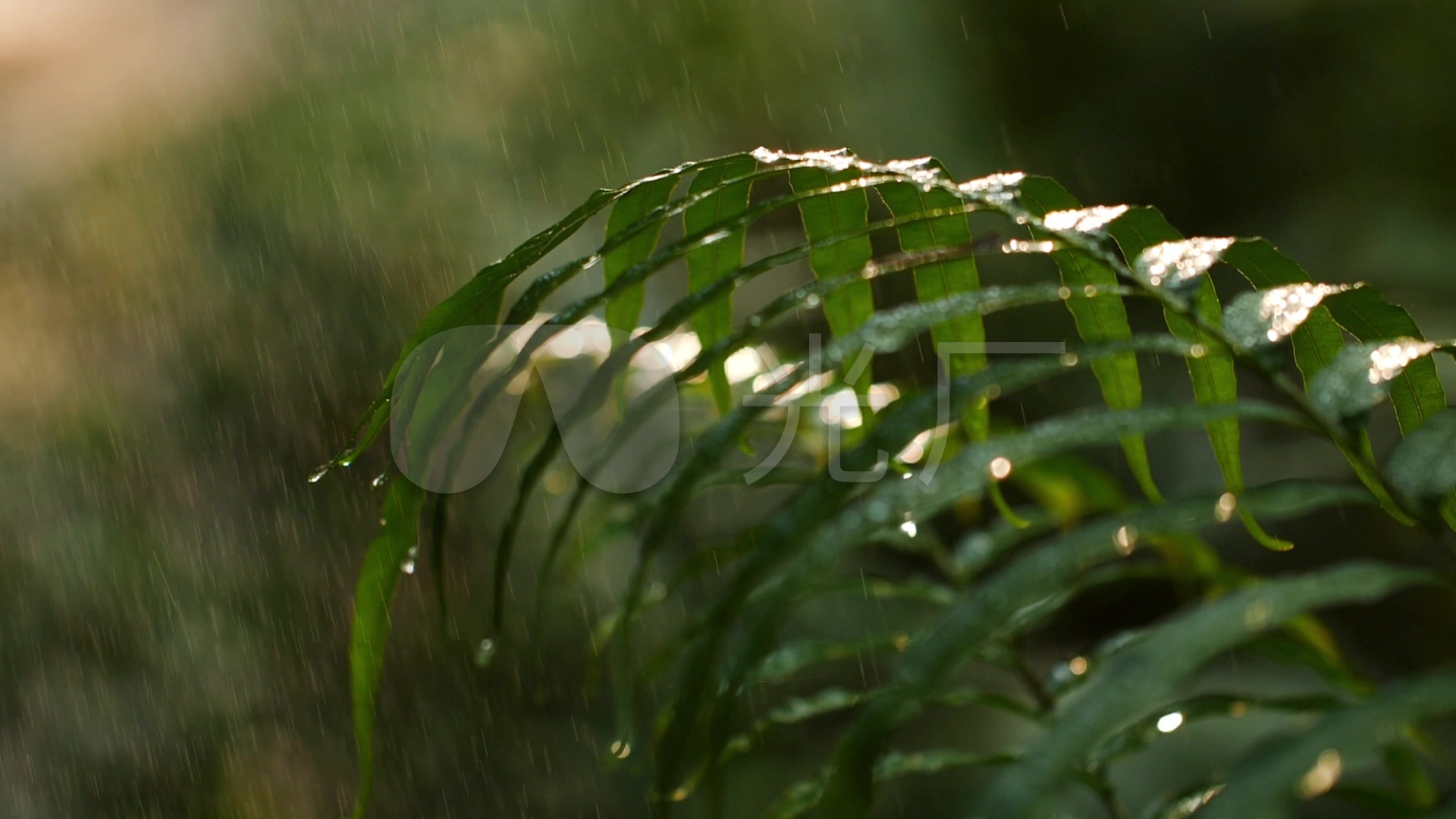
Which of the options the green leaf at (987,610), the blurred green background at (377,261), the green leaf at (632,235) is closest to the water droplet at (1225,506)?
the green leaf at (987,610)

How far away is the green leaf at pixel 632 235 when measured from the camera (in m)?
0.47

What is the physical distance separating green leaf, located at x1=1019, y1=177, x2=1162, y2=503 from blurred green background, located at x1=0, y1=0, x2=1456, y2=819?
1.43m

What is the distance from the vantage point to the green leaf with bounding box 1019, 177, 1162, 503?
0.47m

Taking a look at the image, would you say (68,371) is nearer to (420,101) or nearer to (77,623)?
(77,623)

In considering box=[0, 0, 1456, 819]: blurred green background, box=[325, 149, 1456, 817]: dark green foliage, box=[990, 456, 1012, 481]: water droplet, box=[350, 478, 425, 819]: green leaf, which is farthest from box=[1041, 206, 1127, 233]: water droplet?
box=[0, 0, 1456, 819]: blurred green background

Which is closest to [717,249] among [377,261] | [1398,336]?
[1398,336]

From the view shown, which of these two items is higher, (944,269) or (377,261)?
(944,269)

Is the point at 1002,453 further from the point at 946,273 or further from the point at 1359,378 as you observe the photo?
the point at 946,273

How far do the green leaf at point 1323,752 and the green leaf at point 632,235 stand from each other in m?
0.27

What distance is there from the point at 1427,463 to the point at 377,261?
231cm

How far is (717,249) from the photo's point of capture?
550 millimetres

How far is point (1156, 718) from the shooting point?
499mm

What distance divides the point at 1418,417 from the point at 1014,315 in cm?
194

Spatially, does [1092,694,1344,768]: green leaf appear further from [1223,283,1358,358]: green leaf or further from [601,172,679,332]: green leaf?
[601,172,679,332]: green leaf
